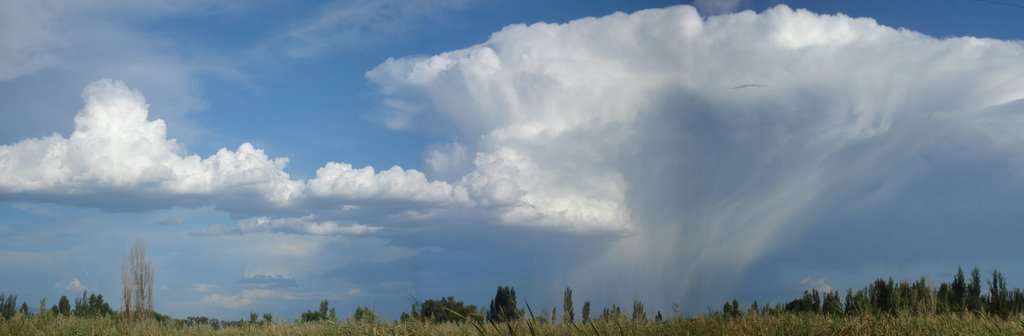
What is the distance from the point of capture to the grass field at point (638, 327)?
883 centimetres

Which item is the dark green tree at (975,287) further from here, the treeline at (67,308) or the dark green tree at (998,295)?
the treeline at (67,308)

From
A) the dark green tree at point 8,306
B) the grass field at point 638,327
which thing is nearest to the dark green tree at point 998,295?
the grass field at point 638,327

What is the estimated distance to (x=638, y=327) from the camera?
10.1 m

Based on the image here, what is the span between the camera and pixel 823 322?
394 inches

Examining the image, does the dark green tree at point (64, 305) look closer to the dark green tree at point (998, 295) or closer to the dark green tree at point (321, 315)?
the dark green tree at point (321, 315)

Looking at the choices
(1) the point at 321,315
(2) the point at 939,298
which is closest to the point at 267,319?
(1) the point at 321,315

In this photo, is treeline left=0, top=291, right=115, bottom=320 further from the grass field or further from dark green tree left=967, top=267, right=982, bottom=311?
dark green tree left=967, top=267, right=982, bottom=311

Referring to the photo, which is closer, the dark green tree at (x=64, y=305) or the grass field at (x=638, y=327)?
the grass field at (x=638, y=327)

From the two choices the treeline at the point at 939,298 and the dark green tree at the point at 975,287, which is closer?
the treeline at the point at 939,298

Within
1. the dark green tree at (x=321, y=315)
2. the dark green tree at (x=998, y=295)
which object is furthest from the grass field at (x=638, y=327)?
the dark green tree at (x=998, y=295)

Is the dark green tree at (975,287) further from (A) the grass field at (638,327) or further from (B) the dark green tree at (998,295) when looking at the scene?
(A) the grass field at (638,327)

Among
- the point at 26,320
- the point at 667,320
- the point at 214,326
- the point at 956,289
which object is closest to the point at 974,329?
the point at 667,320

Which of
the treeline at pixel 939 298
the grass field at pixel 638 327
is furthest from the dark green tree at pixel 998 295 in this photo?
the grass field at pixel 638 327

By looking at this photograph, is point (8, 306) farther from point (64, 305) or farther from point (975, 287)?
point (975, 287)
